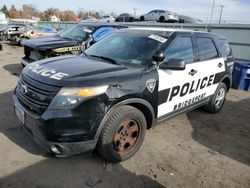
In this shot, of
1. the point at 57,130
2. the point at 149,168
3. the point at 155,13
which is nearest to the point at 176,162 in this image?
the point at 149,168

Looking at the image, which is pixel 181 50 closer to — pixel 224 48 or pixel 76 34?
Answer: pixel 224 48

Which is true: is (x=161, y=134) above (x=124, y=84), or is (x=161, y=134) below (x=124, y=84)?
below

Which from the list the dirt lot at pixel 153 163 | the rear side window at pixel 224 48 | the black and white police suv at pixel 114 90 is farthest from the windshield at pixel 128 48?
the rear side window at pixel 224 48

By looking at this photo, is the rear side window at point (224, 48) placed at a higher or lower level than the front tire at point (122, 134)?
higher

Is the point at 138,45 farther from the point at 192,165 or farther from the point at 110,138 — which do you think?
the point at 192,165

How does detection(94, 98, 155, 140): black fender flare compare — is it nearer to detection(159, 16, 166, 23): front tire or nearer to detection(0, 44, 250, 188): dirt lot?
detection(0, 44, 250, 188): dirt lot

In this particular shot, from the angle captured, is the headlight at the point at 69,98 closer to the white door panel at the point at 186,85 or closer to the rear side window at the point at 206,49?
the white door panel at the point at 186,85

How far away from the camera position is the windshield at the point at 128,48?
3899 millimetres

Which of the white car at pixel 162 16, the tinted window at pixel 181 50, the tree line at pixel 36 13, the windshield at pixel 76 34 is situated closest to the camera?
the tinted window at pixel 181 50

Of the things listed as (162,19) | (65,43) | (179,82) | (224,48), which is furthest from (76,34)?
(162,19)

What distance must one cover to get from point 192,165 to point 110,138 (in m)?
1.30

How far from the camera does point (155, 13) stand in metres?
22.2

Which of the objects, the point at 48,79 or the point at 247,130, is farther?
the point at 247,130

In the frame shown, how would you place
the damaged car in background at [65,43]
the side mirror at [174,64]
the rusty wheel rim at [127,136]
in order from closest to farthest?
the rusty wheel rim at [127,136]
the side mirror at [174,64]
the damaged car in background at [65,43]
